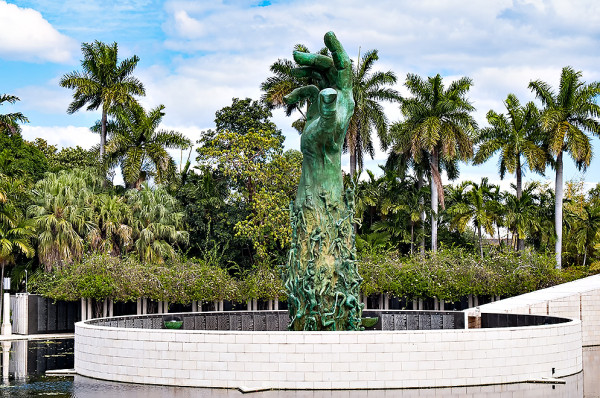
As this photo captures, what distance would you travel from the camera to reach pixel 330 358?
1545cm

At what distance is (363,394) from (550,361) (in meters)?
4.92

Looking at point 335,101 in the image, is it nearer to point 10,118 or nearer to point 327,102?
point 327,102

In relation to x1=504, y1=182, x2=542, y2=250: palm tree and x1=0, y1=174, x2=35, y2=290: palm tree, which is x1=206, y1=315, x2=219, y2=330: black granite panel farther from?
x1=504, y1=182, x2=542, y2=250: palm tree

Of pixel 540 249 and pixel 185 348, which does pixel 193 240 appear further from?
pixel 185 348

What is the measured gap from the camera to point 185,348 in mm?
16078

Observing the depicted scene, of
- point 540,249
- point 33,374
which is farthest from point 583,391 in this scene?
point 540,249

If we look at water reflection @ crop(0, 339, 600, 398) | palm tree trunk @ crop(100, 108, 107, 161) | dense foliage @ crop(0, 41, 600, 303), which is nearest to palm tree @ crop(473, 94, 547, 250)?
dense foliage @ crop(0, 41, 600, 303)

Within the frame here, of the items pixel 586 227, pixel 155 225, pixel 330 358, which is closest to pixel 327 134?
pixel 330 358

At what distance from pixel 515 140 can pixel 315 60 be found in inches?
1082

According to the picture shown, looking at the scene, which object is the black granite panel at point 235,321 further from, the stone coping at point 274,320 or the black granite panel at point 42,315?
the black granite panel at point 42,315

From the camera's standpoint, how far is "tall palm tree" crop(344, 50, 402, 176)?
41719 mm

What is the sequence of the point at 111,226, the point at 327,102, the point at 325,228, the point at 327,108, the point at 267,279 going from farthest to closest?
1. the point at 111,226
2. the point at 267,279
3. the point at 325,228
4. the point at 327,108
5. the point at 327,102

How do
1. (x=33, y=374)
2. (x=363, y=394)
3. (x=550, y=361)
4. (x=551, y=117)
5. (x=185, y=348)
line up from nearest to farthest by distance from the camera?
(x=363, y=394)
(x=185, y=348)
(x=550, y=361)
(x=33, y=374)
(x=551, y=117)

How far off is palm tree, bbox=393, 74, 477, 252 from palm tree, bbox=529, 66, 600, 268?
4272 mm
